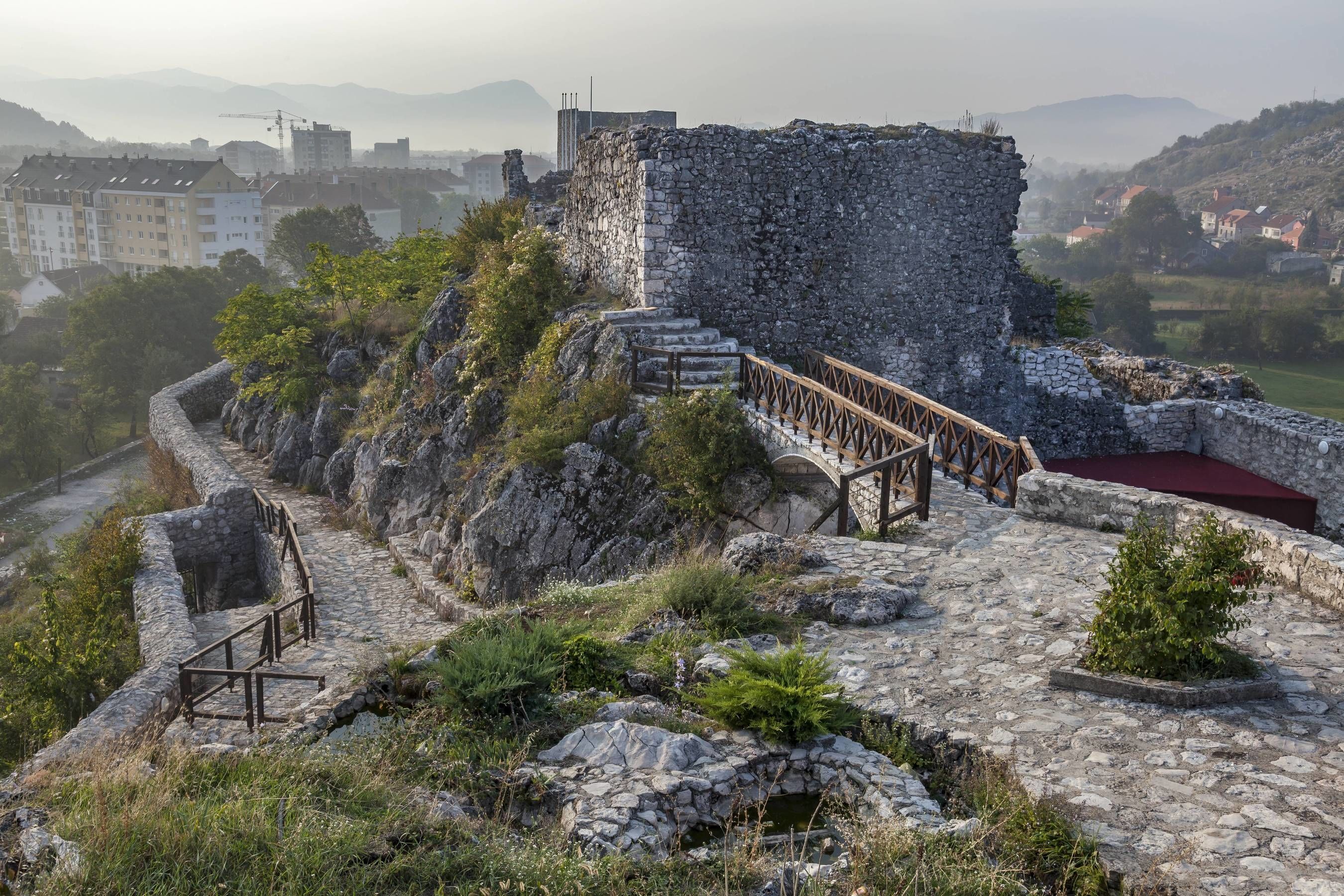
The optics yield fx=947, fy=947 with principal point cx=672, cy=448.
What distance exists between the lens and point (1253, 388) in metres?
14.6

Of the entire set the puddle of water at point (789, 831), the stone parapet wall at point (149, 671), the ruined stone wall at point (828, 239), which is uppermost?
the ruined stone wall at point (828, 239)

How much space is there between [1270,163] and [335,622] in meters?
111

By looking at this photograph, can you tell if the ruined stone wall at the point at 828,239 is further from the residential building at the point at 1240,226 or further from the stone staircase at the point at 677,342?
the residential building at the point at 1240,226

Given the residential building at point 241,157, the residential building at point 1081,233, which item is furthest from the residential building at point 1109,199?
the residential building at point 241,157

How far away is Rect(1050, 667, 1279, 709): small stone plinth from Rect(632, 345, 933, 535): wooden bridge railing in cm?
Result: 339

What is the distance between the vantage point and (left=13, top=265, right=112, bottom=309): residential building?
73.2m

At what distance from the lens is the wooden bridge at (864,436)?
9.39m

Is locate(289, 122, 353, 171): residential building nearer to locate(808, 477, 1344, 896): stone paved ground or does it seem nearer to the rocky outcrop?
locate(808, 477, 1344, 896): stone paved ground

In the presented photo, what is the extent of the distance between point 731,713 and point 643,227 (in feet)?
33.2

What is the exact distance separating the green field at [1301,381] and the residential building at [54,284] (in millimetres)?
76123

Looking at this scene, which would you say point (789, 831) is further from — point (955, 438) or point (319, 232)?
point (319, 232)

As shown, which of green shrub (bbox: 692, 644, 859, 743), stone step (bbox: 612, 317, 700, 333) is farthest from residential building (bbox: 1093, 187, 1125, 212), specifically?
green shrub (bbox: 692, 644, 859, 743)

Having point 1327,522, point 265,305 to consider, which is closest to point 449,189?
point 265,305

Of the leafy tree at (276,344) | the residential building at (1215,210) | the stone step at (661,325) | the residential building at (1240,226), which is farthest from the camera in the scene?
the residential building at (1215,210)
